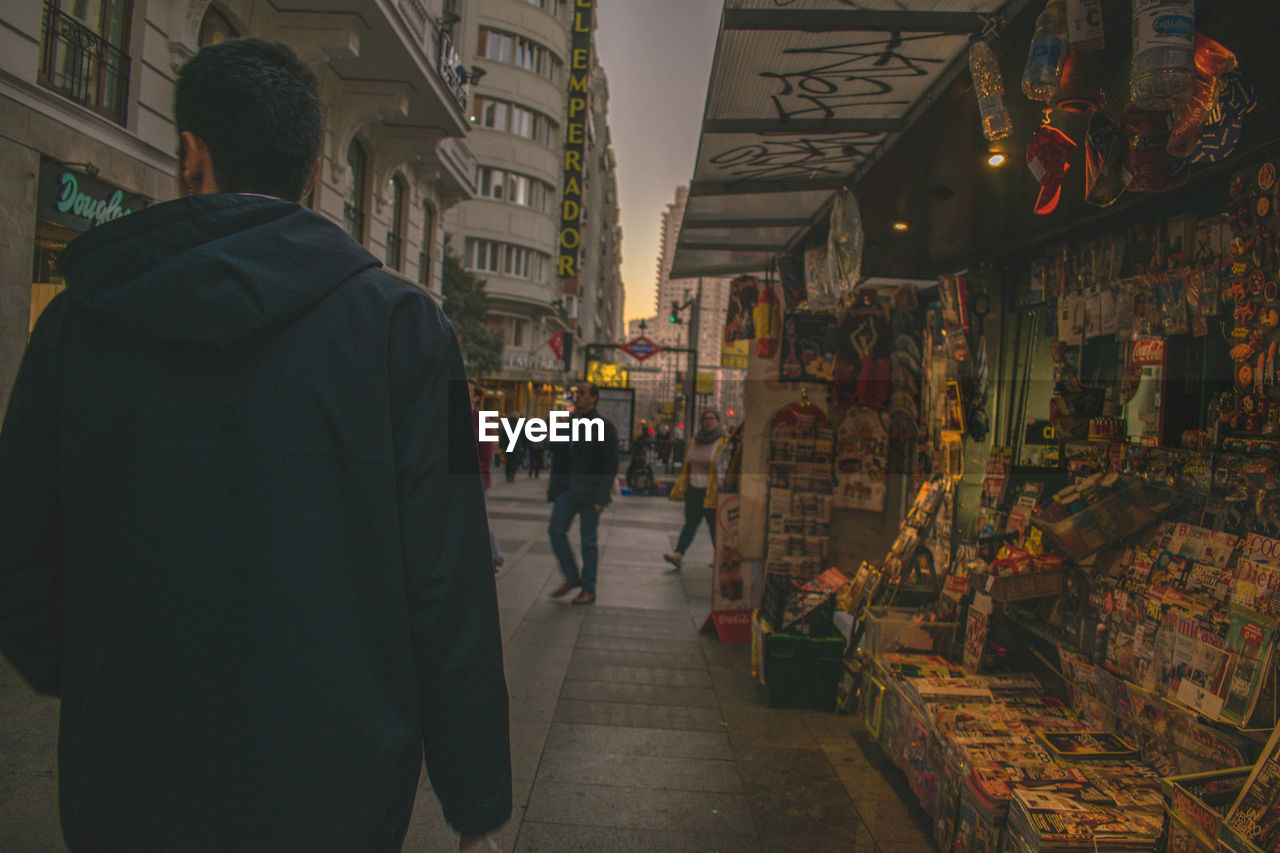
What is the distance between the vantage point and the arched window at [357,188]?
13688mm

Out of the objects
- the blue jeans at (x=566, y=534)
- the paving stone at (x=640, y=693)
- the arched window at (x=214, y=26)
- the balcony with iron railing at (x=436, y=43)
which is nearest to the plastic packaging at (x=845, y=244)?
the paving stone at (x=640, y=693)

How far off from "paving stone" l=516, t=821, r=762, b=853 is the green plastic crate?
1.62m

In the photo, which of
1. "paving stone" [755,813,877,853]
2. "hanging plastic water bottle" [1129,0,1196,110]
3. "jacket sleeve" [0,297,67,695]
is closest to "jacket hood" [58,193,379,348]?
"jacket sleeve" [0,297,67,695]

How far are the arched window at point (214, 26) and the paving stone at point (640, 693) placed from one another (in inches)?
352

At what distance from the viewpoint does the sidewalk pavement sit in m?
3.47

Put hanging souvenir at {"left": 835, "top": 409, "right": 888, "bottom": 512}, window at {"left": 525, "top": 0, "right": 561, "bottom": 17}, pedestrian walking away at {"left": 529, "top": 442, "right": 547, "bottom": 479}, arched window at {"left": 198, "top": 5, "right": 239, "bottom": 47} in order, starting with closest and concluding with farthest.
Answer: hanging souvenir at {"left": 835, "top": 409, "right": 888, "bottom": 512} → arched window at {"left": 198, "top": 5, "right": 239, "bottom": 47} → pedestrian walking away at {"left": 529, "top": 442, "right": 547, "bottom": 479} → window at {"left": 525, "top": 0, "right": 561, "bottom": 17}

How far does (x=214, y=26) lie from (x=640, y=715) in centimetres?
988

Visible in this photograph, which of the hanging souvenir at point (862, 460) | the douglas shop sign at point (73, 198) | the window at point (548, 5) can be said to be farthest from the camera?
the window at point (548, 5)

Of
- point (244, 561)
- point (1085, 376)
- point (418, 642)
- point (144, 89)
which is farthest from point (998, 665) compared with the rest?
point (144, 89)

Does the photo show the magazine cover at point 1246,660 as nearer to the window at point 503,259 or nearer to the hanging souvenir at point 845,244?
the hanging souvenir at point 845,244

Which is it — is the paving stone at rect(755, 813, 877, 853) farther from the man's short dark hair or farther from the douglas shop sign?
the douglas shop sign

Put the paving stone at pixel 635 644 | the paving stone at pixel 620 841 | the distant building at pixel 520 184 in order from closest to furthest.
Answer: the paving stone at pixel 620 841 < the paving stone at pixel 635 644 < the distant building at pixel 520 184

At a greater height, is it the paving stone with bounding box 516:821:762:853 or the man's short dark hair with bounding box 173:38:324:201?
the man's short dark hair with bounding box 173:38:324:201

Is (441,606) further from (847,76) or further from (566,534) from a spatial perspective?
(566,534)
